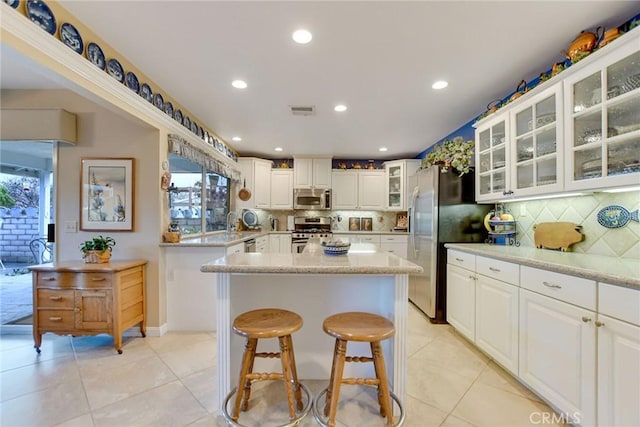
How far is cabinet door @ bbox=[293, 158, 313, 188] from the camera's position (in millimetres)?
5480

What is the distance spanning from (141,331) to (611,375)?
11.8 ft

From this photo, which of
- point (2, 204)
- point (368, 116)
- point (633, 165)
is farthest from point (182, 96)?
point (633, 165)

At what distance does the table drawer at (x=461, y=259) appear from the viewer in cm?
254

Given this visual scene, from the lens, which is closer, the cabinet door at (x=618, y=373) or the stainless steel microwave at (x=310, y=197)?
the cabinet door at (x=618, y=373)

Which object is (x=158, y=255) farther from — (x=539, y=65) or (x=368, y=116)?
(x=539, y=65)

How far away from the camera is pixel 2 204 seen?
10.0ft

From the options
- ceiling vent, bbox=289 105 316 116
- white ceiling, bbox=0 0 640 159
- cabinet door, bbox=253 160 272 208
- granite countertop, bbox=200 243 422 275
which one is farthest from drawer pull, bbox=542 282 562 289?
cabinet door, bbox=253 160 272 208

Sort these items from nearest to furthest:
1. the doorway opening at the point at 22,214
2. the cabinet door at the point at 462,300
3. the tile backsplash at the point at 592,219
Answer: the tile backsplash at the point at 592,219 < the cabinet door at the point at 462,300 < the doorway opening at the point at 22,214

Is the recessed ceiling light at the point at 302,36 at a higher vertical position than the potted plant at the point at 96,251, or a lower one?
higher

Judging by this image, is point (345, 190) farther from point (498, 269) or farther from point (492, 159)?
point (498, 269)

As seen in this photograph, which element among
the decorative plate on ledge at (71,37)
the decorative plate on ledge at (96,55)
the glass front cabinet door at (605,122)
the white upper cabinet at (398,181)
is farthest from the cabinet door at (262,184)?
the glass front cabinet door at (605,122)

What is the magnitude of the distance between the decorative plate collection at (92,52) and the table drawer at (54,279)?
5.77 ft

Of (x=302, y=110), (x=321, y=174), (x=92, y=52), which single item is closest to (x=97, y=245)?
(x=92, y=52)

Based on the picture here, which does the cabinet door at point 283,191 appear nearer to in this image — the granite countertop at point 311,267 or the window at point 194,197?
the window at point 194,197
